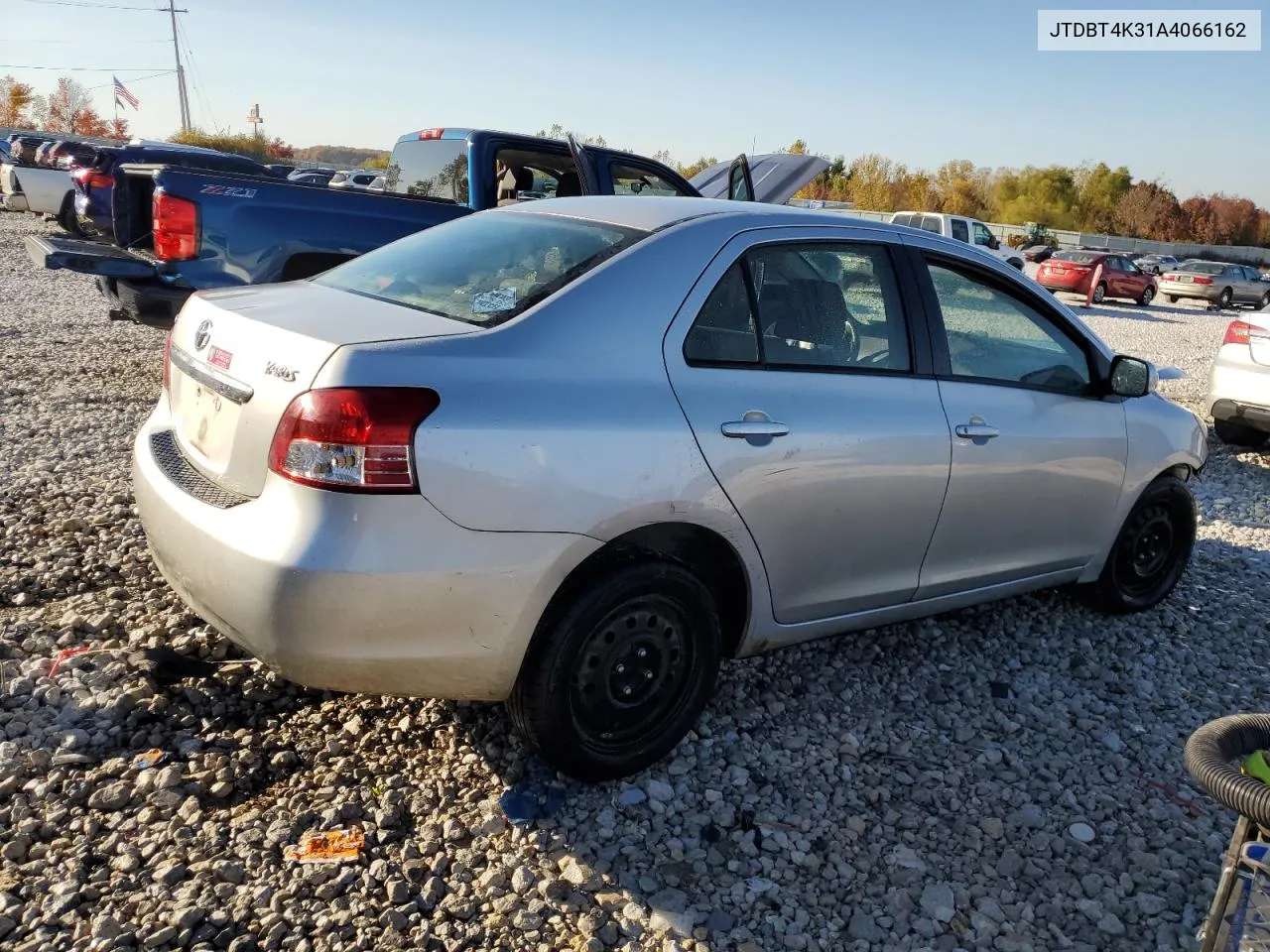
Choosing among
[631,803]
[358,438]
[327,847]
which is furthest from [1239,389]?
[327,847]

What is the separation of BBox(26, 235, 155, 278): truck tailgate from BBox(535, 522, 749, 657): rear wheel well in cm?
371

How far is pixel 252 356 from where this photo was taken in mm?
2703

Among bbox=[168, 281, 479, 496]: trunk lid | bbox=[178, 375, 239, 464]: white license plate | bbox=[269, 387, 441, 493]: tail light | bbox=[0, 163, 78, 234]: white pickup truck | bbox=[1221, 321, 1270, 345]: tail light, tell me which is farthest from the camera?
bbox=[0, 163, 78, 234]: white pickup truck

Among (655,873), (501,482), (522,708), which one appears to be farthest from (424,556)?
(655,873)

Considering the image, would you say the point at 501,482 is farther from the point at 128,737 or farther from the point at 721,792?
the point at 128,737

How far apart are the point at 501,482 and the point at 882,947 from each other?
1.51 metres

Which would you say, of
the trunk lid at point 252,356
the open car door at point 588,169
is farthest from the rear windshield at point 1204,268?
the trunk lid at point 252,356

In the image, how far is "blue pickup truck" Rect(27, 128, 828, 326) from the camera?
19.5ft

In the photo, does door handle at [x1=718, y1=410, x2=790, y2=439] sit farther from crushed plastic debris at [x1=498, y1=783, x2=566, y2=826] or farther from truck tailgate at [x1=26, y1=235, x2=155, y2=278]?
truck tailgate at [x1=26, y1=235, x2=155, y2=278]

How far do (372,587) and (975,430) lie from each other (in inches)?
88.9

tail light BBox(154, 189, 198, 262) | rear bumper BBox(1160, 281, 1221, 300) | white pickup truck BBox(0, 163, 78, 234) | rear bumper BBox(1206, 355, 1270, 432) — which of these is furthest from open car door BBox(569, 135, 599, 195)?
rear bumper BBox(1160, 281, 1221, 300)

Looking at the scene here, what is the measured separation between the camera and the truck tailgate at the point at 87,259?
5.20 metres

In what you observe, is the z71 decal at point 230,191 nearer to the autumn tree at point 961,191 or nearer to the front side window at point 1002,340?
the front side window at point 1002,340

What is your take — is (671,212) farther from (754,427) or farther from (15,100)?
(15,100)
